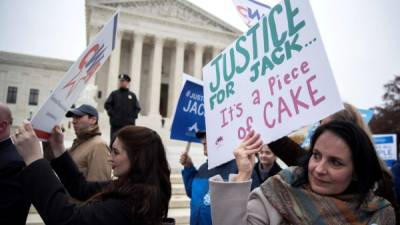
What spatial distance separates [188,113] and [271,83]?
2.11 meters

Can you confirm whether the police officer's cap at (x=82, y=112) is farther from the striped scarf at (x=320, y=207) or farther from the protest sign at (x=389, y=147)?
the protest sign at (x=389, y=147)

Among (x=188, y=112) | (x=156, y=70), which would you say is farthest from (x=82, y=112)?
(x=156, y=70)

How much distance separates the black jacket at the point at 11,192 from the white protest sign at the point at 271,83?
4.63 feet

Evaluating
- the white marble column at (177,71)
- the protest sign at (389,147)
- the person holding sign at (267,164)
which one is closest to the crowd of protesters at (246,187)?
the person holding sign at (267,164)

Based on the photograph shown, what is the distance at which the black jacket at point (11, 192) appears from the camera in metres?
2.25

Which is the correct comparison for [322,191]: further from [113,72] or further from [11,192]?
[113,72]

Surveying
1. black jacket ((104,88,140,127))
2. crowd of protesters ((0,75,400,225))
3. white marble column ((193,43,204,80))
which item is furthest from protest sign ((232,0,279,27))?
white marble column ((193,43,204,80))

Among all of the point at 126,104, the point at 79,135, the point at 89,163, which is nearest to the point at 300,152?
the point at 89,163

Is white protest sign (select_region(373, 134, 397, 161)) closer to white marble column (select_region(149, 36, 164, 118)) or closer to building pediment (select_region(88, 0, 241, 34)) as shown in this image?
white marble column (select_region(149, 36, 164, 118))

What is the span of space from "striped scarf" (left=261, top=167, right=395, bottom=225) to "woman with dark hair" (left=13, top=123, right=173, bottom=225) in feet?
2.07

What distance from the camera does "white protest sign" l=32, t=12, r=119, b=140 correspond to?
2221 mm

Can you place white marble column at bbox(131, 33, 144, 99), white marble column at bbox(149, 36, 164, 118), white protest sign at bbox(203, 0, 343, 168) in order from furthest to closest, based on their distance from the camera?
white marble column at bbox(149, 36, 164, 118) < white marble column at bbox(131, 33, 144, 99) < white protest sign at bbox(203, 0, 343, 168)

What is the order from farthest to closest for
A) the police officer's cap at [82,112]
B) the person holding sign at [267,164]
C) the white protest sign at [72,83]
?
the police officer's cap at [82,112] → the person holding sign at [267,164] → the white protest sign at [72,83]

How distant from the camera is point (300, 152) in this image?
95.3 inches
